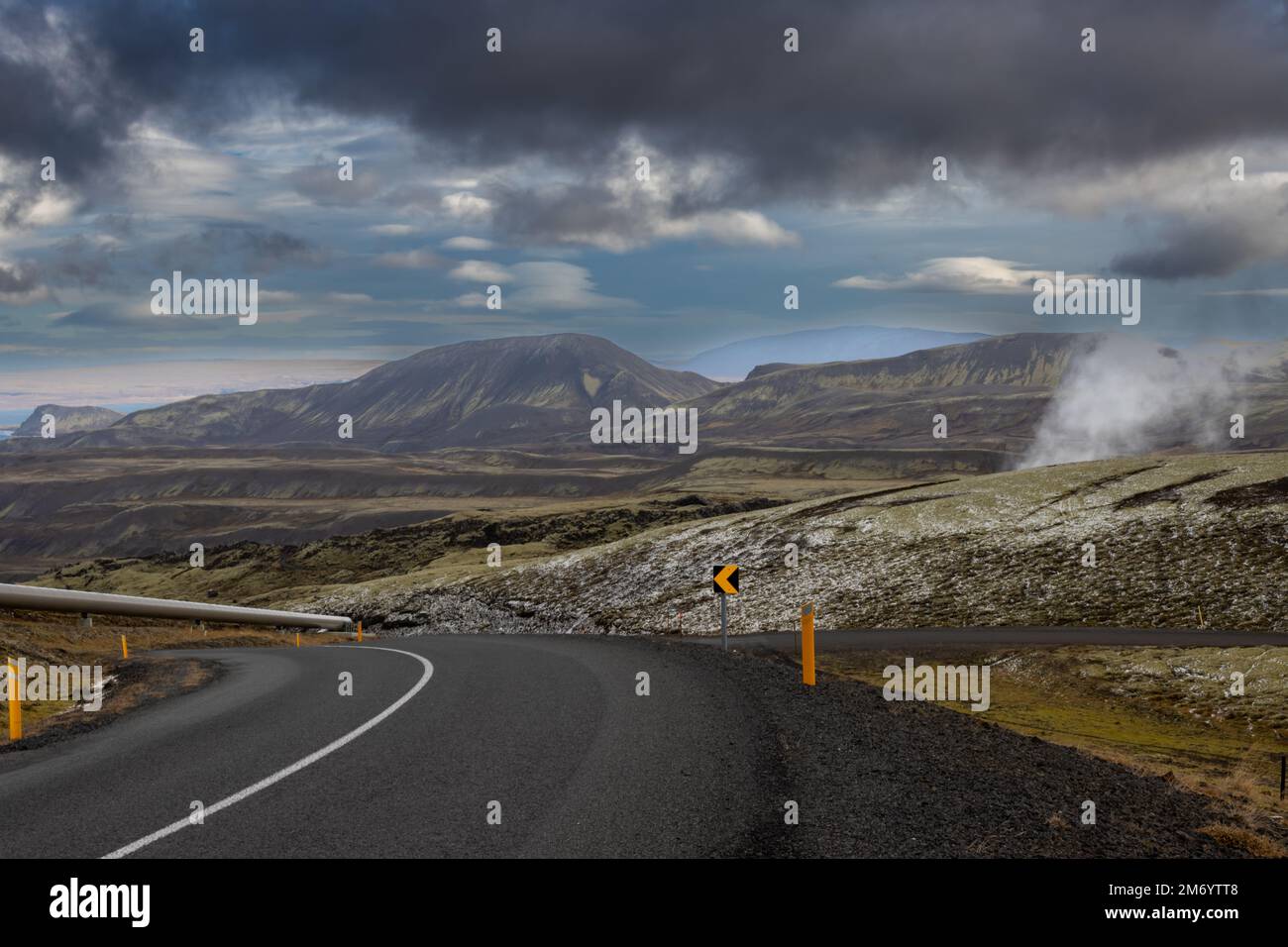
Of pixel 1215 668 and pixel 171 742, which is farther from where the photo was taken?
pixel 1215 668

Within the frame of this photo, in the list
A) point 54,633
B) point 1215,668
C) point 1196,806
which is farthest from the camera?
point 54,633

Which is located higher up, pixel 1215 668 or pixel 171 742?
pixel 171 742

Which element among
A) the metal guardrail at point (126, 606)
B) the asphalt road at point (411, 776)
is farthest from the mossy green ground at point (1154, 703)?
the metal guardrail at point (126, 606)

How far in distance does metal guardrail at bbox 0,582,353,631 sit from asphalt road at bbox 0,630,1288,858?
12.2 m

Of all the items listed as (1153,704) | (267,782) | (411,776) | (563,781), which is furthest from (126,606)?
(1153,704)

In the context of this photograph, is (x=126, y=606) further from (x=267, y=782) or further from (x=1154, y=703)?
(x=1154, y=703)

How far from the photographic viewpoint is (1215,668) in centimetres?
2703

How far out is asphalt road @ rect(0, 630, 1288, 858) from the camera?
741 cm

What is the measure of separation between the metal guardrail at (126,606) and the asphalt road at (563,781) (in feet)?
40.2

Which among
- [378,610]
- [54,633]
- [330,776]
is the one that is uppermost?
[330,776]
